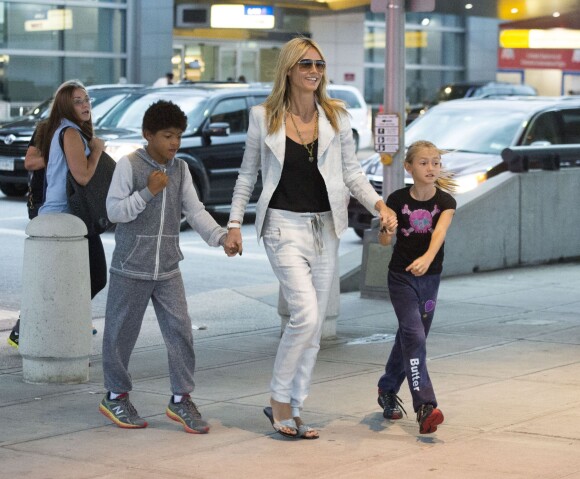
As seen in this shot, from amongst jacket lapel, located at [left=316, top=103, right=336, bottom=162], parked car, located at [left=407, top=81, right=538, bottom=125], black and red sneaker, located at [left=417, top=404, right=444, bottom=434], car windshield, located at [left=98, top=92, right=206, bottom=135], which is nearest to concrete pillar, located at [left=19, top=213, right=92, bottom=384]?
jacket lapel, located at [left=316, top=103, right=336, bottom=162]

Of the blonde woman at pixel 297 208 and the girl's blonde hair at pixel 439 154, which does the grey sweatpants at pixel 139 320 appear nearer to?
the blonde woman at pixel 297 208

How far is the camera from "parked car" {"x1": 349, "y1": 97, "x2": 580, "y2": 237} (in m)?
16.2

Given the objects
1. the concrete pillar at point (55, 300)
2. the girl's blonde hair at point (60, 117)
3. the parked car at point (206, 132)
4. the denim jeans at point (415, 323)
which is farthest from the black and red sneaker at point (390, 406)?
the parked car at point (206, 132)

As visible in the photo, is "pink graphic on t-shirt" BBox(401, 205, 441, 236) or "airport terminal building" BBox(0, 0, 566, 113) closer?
"pink graphic on t-shirt" BBox(401, 205, 441, 236)

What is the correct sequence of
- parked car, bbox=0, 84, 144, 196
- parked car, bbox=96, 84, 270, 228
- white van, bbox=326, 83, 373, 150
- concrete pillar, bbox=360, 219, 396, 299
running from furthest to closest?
white van, bbox=326, 83, 373, 150 → parked car, bbox=0, 84, 144, 196 → parked car, bbox=96, 84, 270, 228 → concrete pillar, bbox=360, 219, 396, 299

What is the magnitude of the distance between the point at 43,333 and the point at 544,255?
795 cm

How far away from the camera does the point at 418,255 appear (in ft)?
22.2

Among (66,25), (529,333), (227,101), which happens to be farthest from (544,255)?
(66,25)

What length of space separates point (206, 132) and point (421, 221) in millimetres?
12086

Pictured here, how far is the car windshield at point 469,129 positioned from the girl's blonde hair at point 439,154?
9746 millimetres

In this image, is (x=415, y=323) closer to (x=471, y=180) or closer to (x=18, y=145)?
(x=471, y=180)

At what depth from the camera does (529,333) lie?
9.92 metres

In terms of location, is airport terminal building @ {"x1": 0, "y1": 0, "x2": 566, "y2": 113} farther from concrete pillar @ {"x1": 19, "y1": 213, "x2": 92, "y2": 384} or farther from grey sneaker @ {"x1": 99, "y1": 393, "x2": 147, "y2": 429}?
grey sneaker @ {"x1": 99, "y1": 393, "x2": 147, "y2": 429}

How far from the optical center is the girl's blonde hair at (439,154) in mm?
6754
